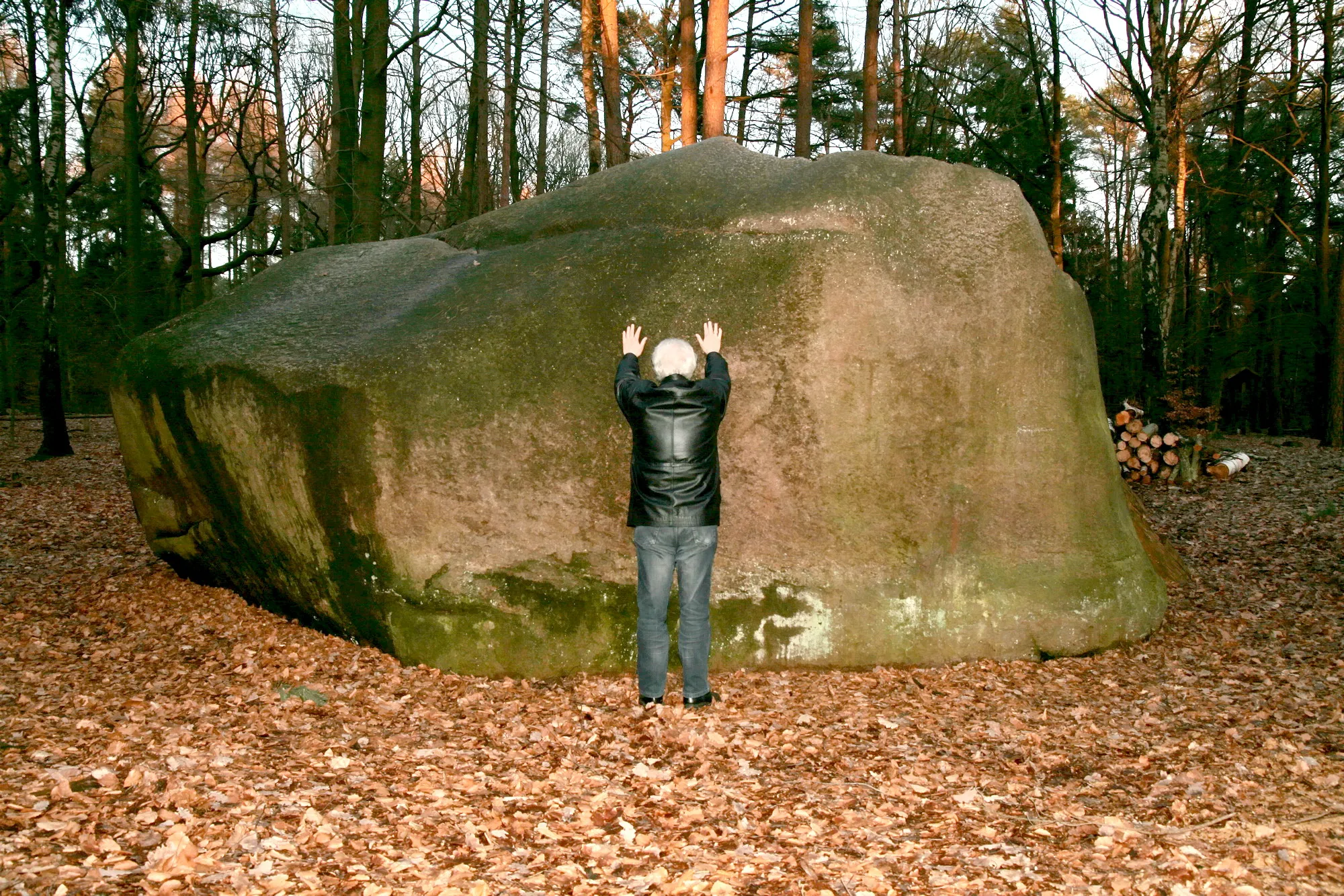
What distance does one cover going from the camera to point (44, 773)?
146 inches

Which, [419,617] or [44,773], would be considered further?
[419,617]

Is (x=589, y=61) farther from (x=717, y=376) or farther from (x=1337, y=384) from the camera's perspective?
(x=1337, y=384)

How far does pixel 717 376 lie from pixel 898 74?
14810mm

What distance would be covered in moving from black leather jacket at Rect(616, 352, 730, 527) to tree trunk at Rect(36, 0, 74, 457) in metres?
13.5

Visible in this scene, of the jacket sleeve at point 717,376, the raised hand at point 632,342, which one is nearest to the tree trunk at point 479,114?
the raised hand at point 632,342

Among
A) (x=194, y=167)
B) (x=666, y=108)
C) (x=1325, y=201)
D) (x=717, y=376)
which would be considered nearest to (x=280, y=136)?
(x=194, y=167)

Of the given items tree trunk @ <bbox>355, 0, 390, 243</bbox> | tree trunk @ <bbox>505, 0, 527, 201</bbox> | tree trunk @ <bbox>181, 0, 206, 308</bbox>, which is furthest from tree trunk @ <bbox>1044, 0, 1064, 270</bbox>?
tree trunk @ <bbox>181, 0, 206, 308</bbox>

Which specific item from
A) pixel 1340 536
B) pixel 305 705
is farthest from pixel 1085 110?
pixel 305 705

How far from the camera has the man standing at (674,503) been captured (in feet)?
15.4

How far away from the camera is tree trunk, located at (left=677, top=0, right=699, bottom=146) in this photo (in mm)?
12445

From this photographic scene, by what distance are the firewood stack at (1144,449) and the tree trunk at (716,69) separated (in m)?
6.64

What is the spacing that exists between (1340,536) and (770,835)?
26.4 ft

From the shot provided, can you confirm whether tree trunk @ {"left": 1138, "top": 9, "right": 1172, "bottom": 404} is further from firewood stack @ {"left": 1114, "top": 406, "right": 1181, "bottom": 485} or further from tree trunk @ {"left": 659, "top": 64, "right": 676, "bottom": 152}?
tree trunk @ {"left": 659, "top": 64, "right": 676, "bottom": 152}

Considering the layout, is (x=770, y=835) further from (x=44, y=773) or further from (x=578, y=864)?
(x=44, y=773)
